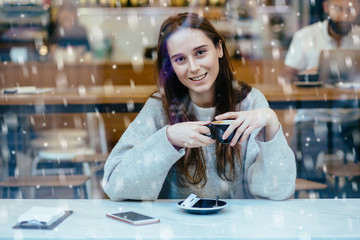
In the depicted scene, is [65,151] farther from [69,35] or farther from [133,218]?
[69,35]

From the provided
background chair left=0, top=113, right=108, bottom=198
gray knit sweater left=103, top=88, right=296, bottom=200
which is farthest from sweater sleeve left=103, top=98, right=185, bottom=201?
background chair left=0, top=113, right=108, bottom=198

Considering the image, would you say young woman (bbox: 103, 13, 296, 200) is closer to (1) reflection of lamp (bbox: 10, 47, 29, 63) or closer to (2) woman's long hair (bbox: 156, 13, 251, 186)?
(2) woman's long hair (bbox: 156, 13, 251, 186)

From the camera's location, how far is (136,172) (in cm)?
169

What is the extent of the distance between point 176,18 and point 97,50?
14.9ft

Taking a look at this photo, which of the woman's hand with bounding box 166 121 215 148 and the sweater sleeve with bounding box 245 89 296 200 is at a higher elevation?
the woman's hand with bounding box 166 121 215 148

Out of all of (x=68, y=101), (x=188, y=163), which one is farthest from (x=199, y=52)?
(x=68, y=101)

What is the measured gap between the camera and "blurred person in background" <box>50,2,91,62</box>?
20.4ft

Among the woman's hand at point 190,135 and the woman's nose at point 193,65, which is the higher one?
the woman's nose at point 193,65

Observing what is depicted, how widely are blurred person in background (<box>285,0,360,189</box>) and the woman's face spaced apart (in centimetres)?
201

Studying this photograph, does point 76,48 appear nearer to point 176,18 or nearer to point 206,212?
point 176,18

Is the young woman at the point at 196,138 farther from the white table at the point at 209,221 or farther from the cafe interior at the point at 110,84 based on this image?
the cafe interior at the point at 110,84

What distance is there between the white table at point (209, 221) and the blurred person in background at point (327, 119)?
2311 millimetres

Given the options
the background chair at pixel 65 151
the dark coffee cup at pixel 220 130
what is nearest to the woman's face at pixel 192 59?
the dark coffee cup at pixel 220 130

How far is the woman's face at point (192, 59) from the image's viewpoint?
1.88 m
